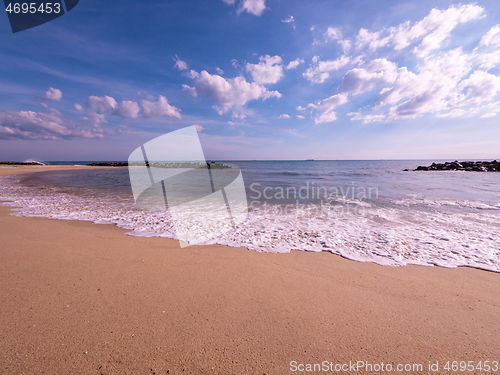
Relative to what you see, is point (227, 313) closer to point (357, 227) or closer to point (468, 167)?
point (357, 227)

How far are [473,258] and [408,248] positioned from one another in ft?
3.20

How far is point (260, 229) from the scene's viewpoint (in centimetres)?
518

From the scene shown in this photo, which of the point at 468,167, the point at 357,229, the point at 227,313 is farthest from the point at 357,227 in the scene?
the point at 468,167

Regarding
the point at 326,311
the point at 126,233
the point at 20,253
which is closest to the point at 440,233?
the point at 326,311

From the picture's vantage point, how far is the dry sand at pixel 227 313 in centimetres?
173

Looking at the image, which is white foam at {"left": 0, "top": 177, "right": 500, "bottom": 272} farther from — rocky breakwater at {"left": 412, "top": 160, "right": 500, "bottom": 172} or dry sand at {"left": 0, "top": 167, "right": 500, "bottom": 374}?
rocky breakwater at {"left": 412, "top": 160, "right": 500, "bottom": 172}

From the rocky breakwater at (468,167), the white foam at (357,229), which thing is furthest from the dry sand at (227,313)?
the rocky breakwater at (468,167)

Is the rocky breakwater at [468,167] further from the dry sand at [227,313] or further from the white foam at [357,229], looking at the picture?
the dry sand at [227,313]

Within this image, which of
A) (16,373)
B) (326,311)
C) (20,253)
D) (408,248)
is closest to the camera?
(16,373)

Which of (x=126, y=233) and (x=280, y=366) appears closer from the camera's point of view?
(x=280, y=366)

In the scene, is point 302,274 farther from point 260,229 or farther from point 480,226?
point 480,226

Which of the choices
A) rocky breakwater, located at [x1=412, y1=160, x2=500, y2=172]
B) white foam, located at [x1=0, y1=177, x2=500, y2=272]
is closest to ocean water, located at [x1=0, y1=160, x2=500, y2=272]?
white foam, located at [x1=0, y1=177, x2=500, y2=272]

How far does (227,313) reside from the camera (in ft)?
7.30

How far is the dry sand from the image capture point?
5.66ft
